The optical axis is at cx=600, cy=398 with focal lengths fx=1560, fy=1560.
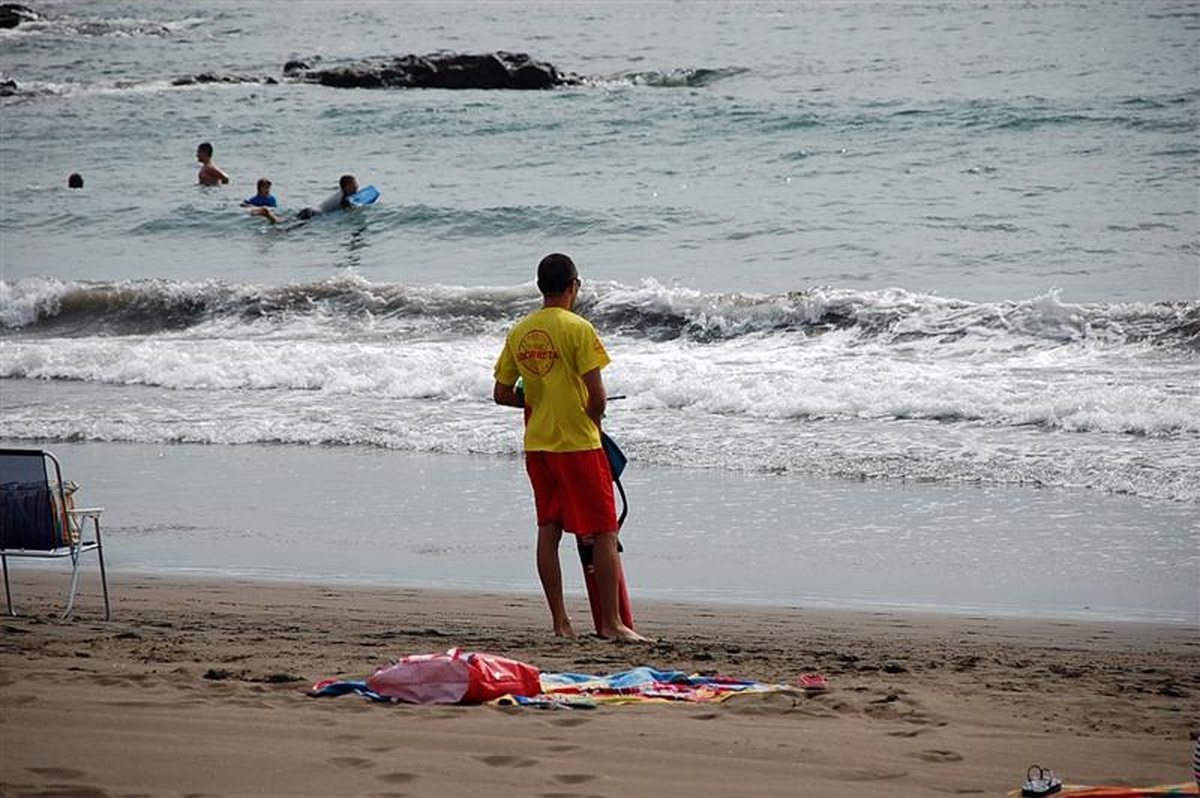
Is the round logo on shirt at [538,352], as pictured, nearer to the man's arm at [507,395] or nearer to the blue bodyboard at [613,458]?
the man's arm at [507,395]

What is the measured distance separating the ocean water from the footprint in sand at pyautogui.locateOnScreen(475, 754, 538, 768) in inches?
124

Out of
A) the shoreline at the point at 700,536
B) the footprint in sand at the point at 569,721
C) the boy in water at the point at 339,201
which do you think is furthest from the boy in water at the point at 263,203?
the footprint in sand at the point at 569,721

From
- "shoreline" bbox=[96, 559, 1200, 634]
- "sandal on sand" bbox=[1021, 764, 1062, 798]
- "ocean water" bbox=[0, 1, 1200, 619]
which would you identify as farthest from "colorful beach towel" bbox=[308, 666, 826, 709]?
"ocean water" bbox=[0, 1, 1200, 619]

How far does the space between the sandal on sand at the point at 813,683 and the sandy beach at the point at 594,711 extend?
2.1 inches

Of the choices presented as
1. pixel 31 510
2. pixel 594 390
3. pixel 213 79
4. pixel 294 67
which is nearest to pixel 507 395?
pixel 594 390

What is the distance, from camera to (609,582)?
6047 millimetres

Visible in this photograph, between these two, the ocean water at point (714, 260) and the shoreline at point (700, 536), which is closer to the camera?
the shoreline at point (700, 536)

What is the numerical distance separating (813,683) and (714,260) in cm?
1320

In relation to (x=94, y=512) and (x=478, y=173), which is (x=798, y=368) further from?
(x=478, y=173)

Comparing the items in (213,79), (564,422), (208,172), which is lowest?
(564,422)

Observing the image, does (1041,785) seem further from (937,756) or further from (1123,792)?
(937,756)

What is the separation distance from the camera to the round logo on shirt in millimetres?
5906

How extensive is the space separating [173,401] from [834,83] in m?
18.2

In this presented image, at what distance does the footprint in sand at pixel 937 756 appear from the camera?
4.23 metres
